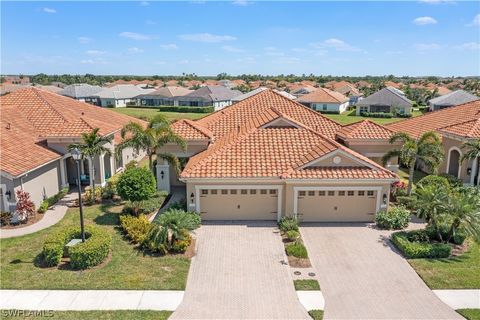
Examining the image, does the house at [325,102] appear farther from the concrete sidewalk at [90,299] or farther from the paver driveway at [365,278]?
the concrete sidewalk at [90,299]

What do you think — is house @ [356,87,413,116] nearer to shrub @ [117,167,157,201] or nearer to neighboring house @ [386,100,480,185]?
neighboring house @ [386,100,480,185]

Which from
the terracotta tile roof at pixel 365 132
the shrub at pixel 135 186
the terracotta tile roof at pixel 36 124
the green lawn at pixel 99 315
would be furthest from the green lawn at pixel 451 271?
the terracotta tile roof at pixel 36 124

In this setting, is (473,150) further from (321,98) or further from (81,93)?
(81,93)

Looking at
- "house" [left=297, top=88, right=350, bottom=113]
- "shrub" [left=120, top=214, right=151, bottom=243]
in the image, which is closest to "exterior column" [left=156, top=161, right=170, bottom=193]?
"shrub" [left=120, top=214, right=151, bottom=243]

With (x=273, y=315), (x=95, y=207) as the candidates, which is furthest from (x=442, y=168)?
(x=95, y=207)

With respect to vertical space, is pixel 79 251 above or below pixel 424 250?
above

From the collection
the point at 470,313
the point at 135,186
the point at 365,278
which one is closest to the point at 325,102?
the point at 135,186

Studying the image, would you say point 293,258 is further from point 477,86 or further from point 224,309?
point 477,86
